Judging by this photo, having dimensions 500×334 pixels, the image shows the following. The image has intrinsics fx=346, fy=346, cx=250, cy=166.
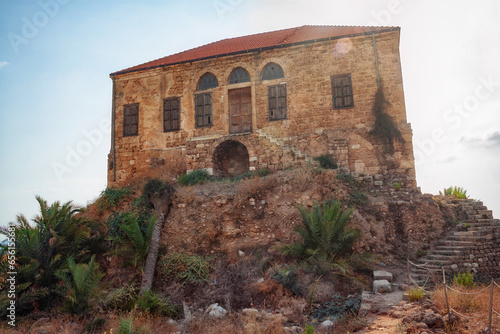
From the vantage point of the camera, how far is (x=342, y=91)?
14.8m

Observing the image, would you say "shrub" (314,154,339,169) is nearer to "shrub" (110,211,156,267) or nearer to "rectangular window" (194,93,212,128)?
"rectangular window" (194,93,212,128)

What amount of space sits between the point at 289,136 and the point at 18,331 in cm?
1129

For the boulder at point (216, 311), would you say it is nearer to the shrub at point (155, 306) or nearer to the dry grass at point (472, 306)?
the shrub at point (155, 306)

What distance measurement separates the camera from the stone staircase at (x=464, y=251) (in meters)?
9.48

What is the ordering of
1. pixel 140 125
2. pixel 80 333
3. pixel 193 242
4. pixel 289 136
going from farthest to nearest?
pixel 140 125 → pixel 289 136 → pixel 193 242 → pixel 80 333

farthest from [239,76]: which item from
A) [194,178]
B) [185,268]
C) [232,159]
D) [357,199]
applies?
[185,268]

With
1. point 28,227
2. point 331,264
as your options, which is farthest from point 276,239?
point 28,227

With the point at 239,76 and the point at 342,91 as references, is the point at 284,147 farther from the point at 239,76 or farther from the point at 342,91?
the point at 239,76

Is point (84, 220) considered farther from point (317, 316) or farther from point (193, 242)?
point (317, 316)

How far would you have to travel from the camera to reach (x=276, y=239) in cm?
1050

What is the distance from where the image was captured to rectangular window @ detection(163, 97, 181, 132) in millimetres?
16719

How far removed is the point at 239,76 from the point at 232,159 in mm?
3902

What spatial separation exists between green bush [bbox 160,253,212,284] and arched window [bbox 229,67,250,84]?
29.2 feet

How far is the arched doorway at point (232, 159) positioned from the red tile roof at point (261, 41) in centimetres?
432
